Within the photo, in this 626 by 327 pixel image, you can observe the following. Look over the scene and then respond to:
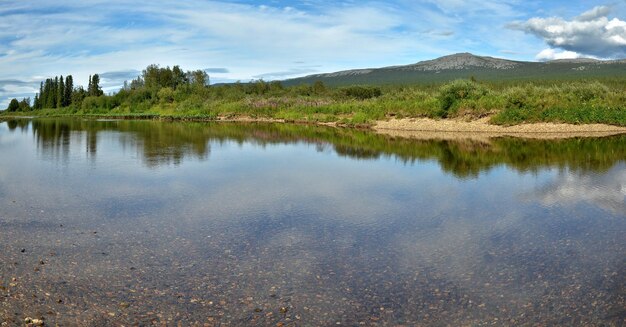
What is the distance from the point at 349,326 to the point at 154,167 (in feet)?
46.6

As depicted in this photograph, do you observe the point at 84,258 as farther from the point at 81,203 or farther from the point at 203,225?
the point at 81,203

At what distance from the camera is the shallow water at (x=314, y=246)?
6.35m

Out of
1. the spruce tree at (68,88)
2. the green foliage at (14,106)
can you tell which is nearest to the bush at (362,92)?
the spruce tree at (68,88)

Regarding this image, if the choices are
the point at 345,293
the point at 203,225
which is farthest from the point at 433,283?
the point at 203,225

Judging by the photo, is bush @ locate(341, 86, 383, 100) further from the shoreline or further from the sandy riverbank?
the sandy riverbank

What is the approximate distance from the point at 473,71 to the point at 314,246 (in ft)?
484

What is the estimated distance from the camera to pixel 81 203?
484 inches

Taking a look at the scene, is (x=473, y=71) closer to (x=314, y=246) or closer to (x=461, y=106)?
(x=461, y=106)

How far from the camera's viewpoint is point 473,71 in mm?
147125

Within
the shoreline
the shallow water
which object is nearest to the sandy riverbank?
the shoreline

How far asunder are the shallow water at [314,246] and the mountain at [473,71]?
111 metres

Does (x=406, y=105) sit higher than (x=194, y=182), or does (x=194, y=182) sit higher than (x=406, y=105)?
(x=406, y=105)

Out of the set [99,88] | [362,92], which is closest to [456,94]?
[362,92]

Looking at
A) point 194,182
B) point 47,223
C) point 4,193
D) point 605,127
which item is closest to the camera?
point 47,223
